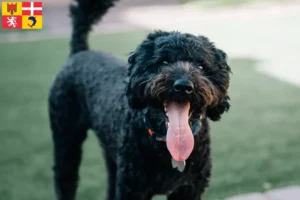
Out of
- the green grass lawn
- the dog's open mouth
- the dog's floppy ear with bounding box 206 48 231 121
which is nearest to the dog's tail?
the green grass lawn

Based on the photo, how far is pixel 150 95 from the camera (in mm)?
2152

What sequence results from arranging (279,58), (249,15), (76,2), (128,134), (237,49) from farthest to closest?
(249,15)
(237,49)
(279,58)
(76,2)
(128,134)

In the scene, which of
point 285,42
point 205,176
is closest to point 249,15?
point 285,42

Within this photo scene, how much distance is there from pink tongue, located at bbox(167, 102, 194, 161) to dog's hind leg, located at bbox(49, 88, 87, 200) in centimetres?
114

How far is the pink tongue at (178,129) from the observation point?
6.97 ft

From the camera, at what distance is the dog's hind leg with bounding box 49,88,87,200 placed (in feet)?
10.3

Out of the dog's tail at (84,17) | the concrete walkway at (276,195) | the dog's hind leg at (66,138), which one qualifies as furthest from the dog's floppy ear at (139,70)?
the concrete walkway at (276,195)

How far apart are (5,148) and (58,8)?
41.5 feet

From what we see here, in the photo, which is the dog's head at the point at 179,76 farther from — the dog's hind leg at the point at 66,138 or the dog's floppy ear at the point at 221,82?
the dog's hind leg at the point at 66,138

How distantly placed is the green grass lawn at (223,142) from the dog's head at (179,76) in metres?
0.96

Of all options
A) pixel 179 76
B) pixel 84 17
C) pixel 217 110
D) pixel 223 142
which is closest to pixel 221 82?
pixel 217 110

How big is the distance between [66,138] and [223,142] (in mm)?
1892

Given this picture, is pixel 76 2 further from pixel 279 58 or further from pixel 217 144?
pixel 279 58

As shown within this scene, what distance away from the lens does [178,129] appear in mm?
2123
